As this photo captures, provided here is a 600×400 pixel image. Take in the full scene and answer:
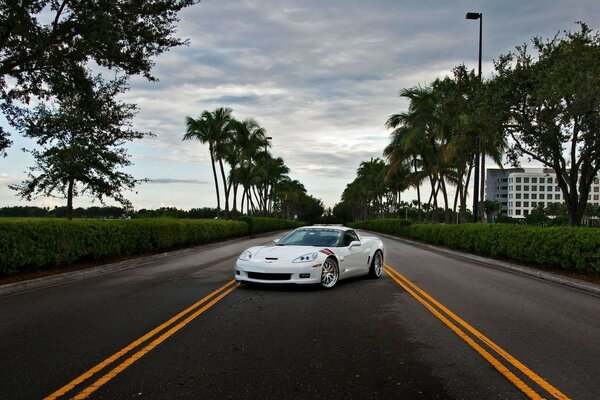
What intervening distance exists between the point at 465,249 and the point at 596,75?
34.5 ft

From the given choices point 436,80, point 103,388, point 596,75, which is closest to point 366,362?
point 103,388

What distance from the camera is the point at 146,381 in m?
4.44

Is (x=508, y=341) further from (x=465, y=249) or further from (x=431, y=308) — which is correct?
(x=465, y=249)

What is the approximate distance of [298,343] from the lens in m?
5.82

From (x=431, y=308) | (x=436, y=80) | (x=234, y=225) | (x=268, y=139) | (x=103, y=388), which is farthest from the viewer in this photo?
(x=268, y=139)

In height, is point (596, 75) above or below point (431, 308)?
above

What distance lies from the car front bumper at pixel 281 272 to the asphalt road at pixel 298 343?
0.28 meters

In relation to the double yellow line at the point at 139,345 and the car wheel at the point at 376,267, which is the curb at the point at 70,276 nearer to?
the double yellow line at the point at 139,345

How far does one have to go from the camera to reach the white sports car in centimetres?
959

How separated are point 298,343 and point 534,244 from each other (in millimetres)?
11524

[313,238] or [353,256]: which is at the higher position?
[313,238]

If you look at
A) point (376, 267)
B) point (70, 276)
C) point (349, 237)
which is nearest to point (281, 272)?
point (349, 237)

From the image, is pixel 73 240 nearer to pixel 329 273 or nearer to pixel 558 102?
pixel 329 273

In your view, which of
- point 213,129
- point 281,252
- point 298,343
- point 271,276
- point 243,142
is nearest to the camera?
point 298,343
